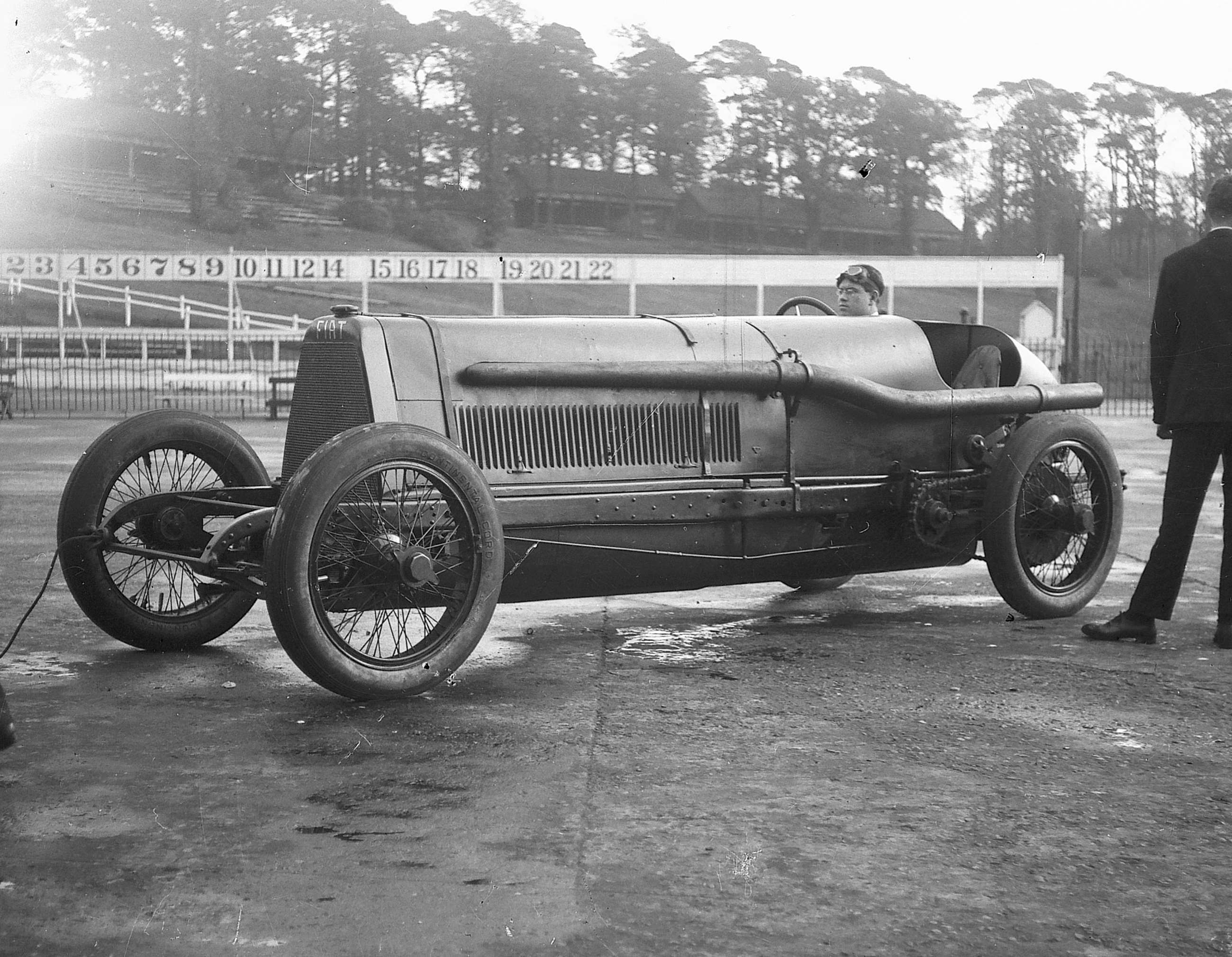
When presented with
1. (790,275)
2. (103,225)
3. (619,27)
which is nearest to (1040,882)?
(619,27)

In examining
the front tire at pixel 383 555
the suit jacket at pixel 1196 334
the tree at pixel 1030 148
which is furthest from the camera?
the tree at pixel 1030 148

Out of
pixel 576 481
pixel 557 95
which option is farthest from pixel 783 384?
pixel 557 95

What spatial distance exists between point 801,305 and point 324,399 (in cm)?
256

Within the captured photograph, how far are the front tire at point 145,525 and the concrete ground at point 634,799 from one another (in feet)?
0.37

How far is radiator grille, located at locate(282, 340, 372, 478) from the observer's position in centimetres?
470

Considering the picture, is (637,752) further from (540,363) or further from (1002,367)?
(1002,367)

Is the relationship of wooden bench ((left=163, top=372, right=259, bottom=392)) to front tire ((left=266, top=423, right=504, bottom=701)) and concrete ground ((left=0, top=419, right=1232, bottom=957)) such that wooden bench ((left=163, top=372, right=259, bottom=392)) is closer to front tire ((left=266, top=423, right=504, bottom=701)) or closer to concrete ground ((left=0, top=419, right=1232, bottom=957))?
concrete ground ((left=0, top=419, right=1232, bottom=957))

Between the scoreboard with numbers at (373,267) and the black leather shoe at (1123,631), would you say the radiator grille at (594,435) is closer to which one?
the black leather shoe at (1123,631)

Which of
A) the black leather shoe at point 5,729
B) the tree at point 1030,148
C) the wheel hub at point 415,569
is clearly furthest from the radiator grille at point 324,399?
the tree at point 1030,148

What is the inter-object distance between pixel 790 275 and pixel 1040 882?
22.6 meters

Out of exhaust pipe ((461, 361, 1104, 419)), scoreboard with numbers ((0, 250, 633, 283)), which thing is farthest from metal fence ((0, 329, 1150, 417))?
exhaust pipe ((461, 361, 1104, 419))

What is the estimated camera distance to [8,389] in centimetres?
2323

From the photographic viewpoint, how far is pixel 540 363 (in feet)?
16.3

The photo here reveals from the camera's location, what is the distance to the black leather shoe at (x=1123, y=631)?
5293 millimetres
